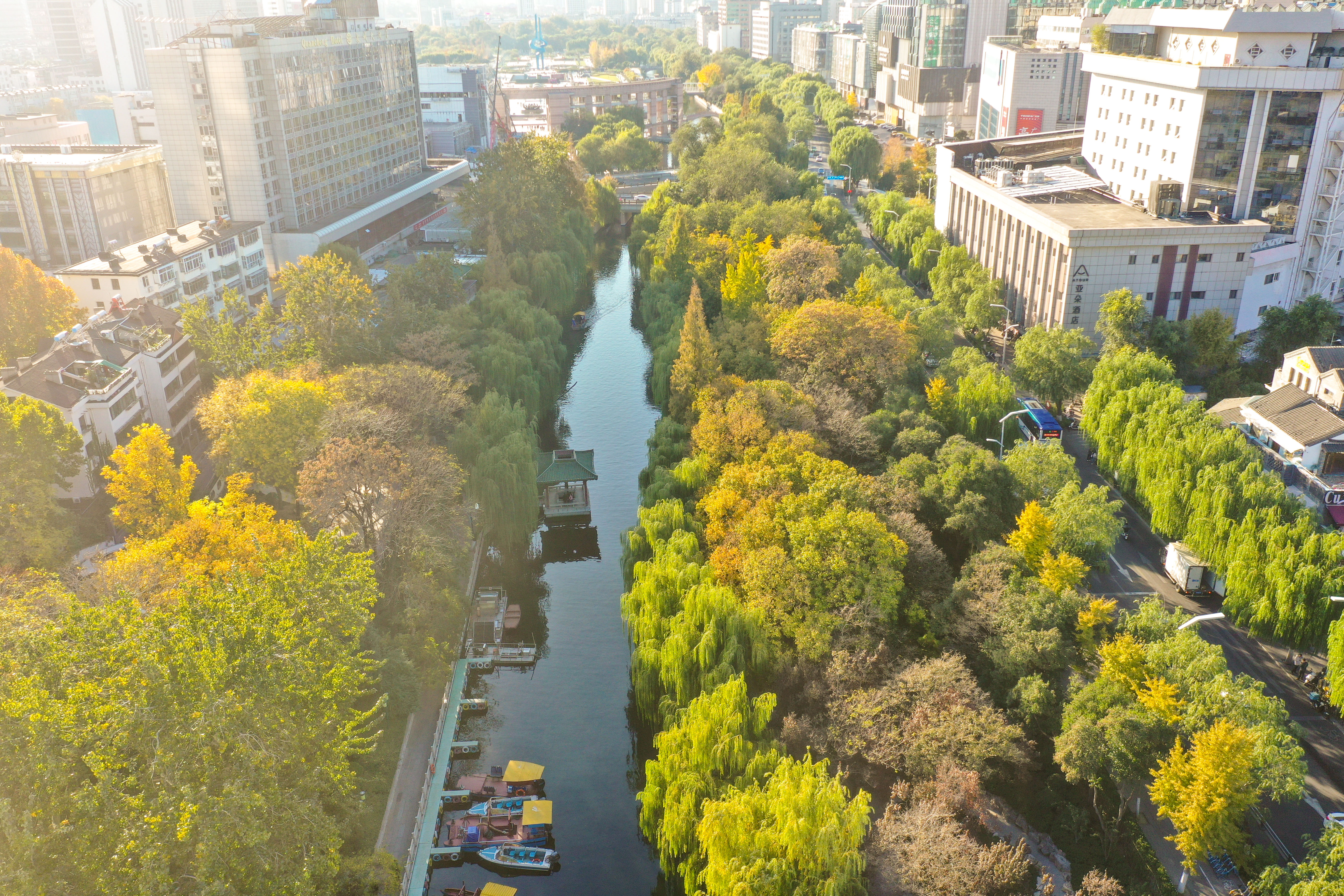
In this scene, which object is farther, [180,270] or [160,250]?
[160,250]

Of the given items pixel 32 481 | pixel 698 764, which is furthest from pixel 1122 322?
pixel 32 481

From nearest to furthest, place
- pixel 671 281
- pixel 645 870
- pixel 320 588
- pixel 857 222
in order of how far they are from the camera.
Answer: pixel 320 588 < pixel 645 870 < pixel 671 281 < pixel 857 222

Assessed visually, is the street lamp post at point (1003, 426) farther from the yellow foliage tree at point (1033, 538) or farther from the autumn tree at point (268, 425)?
the autumn tree at point (268, 425)

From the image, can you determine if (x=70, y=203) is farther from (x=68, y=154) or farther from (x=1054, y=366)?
(x=1054, y=366)

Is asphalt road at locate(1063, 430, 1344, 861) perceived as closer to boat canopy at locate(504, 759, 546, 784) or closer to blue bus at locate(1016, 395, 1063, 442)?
blue bus at locate(1016, 395, 1063, 442)

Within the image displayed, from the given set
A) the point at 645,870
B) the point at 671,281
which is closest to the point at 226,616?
the point at 645,870

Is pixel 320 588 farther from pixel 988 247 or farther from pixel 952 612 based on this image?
pixel 988 247
